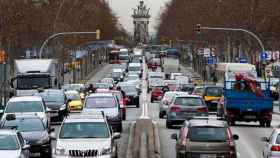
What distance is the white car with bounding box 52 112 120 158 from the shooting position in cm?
2694

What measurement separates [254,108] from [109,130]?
1961 cm

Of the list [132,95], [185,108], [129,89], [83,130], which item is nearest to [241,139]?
[185,108]

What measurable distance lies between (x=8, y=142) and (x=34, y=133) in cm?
591

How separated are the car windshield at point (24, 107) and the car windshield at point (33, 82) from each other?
15.2 m

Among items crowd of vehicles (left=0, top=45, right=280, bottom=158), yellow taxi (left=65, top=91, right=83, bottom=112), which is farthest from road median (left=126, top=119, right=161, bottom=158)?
yellow taxi (left=65, top=91, right=83, bottom=112)

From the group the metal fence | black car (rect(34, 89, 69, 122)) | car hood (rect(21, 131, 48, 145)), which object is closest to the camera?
car hood (rect(21, 131, 48, 145))

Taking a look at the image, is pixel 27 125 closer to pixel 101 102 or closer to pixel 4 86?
pixel 101 102

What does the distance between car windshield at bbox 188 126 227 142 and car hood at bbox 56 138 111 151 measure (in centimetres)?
229

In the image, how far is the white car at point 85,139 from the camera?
2694cm

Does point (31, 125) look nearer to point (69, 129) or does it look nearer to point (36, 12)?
point (69, 129)

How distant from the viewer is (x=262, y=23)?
91.4 meters

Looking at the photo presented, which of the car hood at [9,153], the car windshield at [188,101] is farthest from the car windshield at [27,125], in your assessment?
the car windshield at [188,101]

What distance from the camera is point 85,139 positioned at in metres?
27.8

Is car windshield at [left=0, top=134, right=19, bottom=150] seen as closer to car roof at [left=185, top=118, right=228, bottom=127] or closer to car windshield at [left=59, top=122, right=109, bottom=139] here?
car windshield at [left=59, top=122, right=109, bottom=139]
